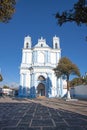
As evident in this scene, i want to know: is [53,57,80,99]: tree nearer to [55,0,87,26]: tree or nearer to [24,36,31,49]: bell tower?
[24,36,31,49]: bell tower

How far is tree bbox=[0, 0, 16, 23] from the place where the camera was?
867cm

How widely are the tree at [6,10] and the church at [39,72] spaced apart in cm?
4046

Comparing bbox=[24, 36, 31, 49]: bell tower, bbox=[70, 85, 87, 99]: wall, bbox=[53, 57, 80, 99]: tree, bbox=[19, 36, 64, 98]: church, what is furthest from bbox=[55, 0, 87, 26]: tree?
bbox=[24, 36, 31, 49]: bell tower

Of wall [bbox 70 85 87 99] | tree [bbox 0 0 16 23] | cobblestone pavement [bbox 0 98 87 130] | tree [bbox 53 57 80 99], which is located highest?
tree [bbox 53 57 80 99]

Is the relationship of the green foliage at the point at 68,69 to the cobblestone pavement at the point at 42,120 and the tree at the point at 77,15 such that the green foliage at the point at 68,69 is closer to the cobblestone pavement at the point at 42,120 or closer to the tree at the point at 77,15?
the cobblestone pavement at the point at 42,120

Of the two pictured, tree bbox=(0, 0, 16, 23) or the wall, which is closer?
tree bbox=(0, 0, 16, 23)

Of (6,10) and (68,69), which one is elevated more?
(68,69)

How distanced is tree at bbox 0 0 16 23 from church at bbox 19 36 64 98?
40460 millimetres

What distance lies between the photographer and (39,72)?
5053cm

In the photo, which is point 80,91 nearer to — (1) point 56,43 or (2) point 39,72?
(2) point 39,72

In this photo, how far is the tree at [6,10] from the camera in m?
8.67

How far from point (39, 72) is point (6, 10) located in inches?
1643

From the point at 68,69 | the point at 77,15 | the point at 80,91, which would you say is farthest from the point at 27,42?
the point at 77,15

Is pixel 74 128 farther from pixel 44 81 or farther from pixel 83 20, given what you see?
pixel 44 81
